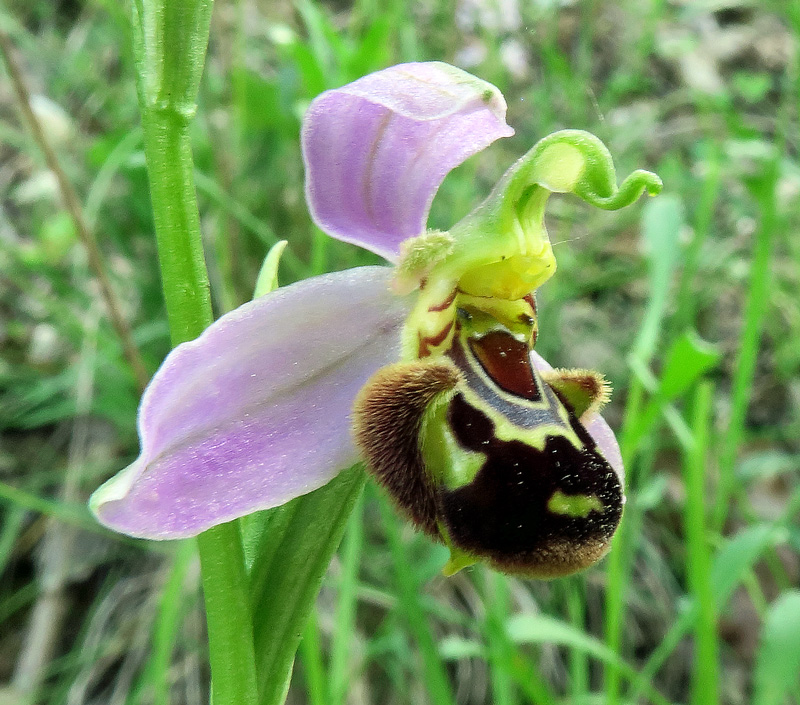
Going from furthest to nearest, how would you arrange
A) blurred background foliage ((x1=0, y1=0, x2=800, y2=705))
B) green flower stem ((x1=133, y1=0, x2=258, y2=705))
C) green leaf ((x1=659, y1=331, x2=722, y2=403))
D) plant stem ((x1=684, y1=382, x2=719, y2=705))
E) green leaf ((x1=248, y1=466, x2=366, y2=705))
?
1. blurred background foliage ((x1=0, y1=0, x2=800, y2=705))
2. plant stem ((x1=684, y1=382, x2=719, y2=705))
3. green leaf ((x1=659, y1=331, x2=722, y2=403))
4. green leaf ((x1=248, y1=466, x2=366, y2=705))
5. green flower stem ((x1=133, y1=0, x2=258, y2=705))

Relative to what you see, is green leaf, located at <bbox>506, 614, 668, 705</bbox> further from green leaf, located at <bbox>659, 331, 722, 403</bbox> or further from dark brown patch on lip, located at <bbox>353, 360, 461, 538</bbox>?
dark brown patch on lip, located at <bbox>353, 360, 461, 538</bbox>

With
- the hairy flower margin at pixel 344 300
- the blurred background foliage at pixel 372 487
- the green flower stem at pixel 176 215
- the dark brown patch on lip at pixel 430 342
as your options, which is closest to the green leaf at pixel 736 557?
the blurred background foliage at pixel 372 487

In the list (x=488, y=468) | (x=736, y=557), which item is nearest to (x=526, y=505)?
(x=488, y=468)

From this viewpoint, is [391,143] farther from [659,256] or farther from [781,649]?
[781,649]

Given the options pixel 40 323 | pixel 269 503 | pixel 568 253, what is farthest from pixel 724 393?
pixel 269 503

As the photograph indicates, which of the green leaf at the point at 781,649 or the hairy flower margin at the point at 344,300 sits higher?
the hairy flower margin at the point at 344,300

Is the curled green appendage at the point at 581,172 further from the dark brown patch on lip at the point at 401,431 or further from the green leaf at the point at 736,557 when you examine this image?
the green leaf at the point at 736,557

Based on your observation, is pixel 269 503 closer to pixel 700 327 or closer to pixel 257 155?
pixel 257 155

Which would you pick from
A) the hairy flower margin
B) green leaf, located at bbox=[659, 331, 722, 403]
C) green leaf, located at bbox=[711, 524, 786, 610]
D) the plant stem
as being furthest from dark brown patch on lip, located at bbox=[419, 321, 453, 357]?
green leaf, located at bbox=[711, 524, 786, 610]

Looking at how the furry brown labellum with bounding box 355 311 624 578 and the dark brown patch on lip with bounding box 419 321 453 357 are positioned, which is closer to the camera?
the furry brown labellum with bounding box 355 311 624 578
